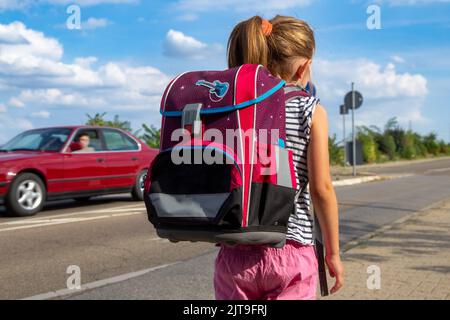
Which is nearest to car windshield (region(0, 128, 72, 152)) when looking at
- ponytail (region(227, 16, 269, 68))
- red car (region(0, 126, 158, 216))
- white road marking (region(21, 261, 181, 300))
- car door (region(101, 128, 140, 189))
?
red car (region(0, 126, 158, 216))

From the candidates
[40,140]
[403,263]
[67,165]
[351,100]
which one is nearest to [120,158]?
[67,165]

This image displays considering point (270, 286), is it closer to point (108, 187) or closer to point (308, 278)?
point (308, 278)

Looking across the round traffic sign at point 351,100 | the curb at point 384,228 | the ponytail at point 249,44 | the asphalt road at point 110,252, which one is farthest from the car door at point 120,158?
the ponytail at point 249,44

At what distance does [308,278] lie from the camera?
2.13 m

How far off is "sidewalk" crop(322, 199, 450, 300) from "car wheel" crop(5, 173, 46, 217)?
6051mm

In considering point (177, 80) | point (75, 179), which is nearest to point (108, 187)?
point (75, 179)

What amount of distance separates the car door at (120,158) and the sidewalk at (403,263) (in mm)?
5873

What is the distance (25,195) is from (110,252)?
13.2ft

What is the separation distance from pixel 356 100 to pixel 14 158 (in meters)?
13.3

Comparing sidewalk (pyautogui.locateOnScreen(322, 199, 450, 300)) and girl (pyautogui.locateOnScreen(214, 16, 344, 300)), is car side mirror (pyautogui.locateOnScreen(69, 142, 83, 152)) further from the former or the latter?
girl (pyautogui.locateOnScreen(214, 16, 344, 300))

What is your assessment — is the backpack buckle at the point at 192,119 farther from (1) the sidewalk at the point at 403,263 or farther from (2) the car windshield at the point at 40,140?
(2) the car windshield at the point at 40,140

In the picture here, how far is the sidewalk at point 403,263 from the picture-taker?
4902 mm

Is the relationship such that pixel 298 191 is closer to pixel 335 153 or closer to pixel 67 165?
pixel 67 165

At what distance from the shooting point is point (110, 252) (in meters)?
7.25
